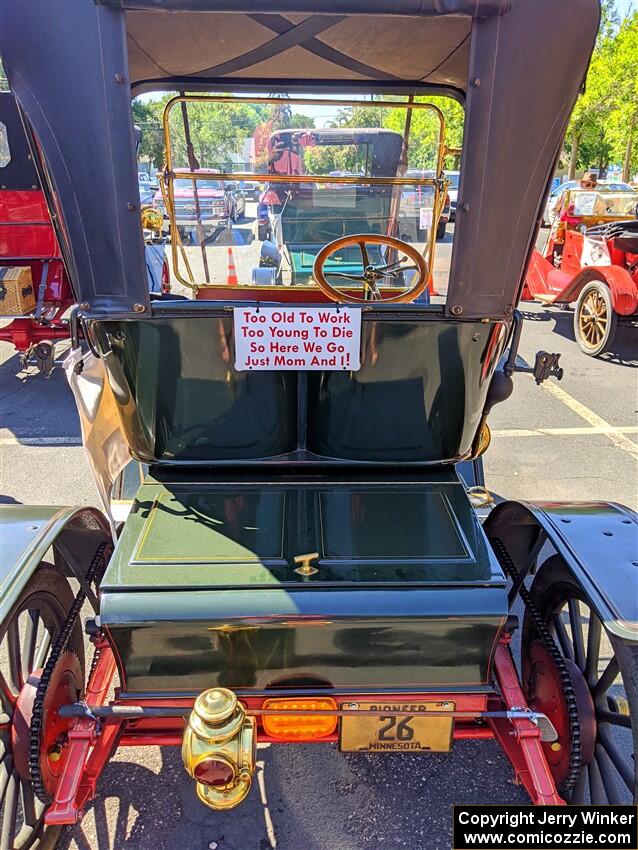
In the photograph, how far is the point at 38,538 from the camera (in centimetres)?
197

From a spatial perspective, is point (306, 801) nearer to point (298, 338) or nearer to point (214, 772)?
point (214, 772)

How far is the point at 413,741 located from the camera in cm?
183

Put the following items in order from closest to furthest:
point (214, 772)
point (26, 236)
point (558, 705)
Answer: point (214, 772) < point (558, 705) < point (26, 236)

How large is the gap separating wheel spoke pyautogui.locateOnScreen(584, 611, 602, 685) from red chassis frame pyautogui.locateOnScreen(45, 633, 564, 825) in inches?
10.5

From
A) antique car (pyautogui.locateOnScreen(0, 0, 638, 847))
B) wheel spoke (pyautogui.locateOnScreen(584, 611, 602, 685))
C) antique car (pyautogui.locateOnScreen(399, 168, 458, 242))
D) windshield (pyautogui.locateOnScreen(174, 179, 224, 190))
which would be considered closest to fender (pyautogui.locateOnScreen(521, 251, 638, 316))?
antique car (pyautogui.locateOnScreen(399, 168, 458, 242))

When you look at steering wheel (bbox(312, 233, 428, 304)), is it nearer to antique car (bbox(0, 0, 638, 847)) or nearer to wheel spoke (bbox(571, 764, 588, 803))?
antique car (bbox(0, 0, 638, 847))

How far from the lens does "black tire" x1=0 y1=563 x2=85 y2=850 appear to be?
181 cm

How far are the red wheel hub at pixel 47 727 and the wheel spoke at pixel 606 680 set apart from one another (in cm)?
173

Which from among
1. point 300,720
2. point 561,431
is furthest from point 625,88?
point 300,720

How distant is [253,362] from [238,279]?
1.18 metres

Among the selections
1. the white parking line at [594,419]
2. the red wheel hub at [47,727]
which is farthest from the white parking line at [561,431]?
the red wheel hub at [47,727]

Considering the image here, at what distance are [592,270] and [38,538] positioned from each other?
7.25m

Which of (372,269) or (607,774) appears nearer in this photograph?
(607,774)

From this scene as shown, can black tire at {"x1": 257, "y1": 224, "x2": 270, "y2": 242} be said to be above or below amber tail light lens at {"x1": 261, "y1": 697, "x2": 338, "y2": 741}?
above
